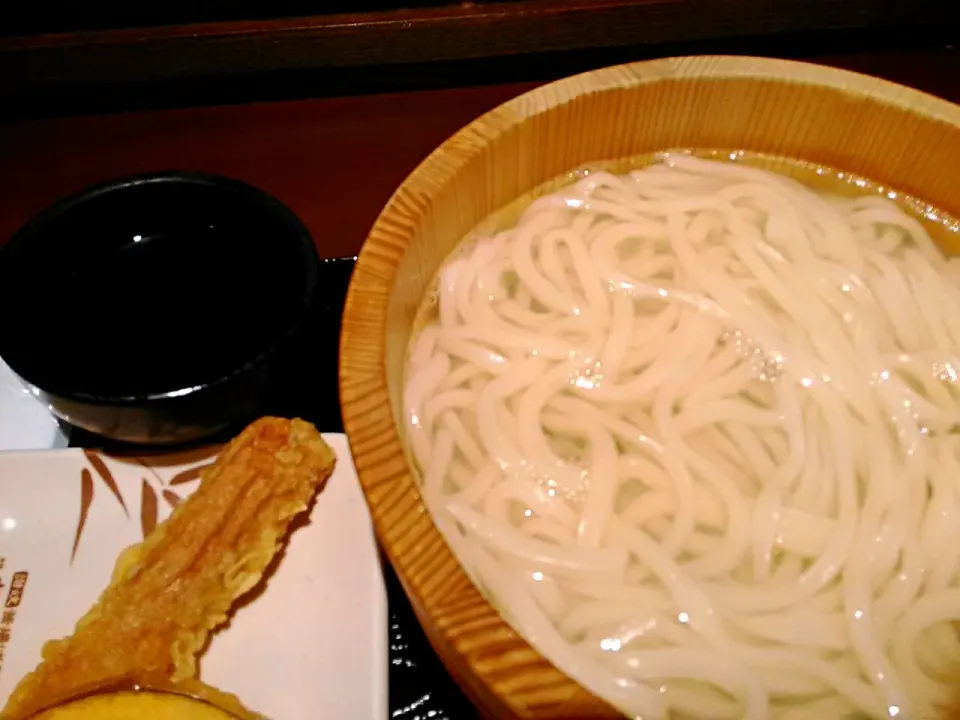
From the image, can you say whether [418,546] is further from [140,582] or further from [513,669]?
[140,582]

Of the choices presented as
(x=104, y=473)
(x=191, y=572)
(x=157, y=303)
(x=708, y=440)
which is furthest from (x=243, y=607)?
(x=708, y=440)

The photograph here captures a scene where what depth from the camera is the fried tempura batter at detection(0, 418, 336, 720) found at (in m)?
1.30

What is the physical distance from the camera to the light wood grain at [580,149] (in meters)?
1.15

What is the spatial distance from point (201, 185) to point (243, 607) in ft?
3.10

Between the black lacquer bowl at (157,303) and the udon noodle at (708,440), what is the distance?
0.40m

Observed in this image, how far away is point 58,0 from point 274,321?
4.59 feet

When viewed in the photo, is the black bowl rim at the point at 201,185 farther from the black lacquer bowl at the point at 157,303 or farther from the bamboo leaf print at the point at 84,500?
the bamboo leaf print at the point at 84,500

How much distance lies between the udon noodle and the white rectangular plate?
0.33 m

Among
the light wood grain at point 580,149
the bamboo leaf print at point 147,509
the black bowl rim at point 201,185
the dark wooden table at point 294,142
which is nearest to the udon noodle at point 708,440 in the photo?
the light wood grain at point 580,149

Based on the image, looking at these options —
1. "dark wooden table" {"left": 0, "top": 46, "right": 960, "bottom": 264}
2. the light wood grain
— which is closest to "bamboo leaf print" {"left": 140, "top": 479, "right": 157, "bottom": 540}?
the light wood grain

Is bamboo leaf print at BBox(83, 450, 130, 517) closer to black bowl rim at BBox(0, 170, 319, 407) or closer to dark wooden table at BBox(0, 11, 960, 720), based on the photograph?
black bowl rim at BBox(0, 170, 319, 407)

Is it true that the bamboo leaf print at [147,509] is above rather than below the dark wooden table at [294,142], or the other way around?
below

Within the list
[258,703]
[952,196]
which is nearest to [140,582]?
[258,703]

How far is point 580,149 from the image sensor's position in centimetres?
161
